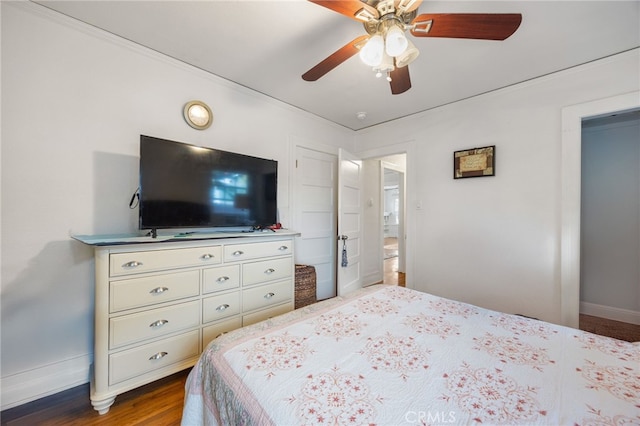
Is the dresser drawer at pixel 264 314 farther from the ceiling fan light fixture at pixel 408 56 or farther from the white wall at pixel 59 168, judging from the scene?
the ceiling fan light fixture at pixel 408 56

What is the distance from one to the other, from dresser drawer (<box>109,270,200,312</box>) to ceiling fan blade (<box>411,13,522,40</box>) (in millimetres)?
2040

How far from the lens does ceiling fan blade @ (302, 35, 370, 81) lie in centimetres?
142

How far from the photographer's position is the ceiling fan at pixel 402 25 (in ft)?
3.88

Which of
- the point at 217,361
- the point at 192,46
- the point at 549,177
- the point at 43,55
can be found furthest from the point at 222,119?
the point at 549,177

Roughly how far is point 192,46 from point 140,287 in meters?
1.84

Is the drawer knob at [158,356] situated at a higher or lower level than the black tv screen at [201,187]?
lower

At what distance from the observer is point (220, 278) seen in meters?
1.88

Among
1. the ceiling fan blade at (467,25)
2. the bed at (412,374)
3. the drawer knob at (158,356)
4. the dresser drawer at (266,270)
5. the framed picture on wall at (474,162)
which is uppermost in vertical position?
the ceiling fan blade at (467,25)

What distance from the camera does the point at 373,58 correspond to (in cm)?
132

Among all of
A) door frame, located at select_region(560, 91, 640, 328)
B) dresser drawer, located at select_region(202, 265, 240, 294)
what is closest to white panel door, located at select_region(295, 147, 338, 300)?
dresser drawer, located at select_region(202, 265, 240, 294)

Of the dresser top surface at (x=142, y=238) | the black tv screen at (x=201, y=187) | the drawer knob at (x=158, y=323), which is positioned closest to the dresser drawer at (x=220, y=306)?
the drawer knob at (x=158, y=323)

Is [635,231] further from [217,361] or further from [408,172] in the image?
[217,361]

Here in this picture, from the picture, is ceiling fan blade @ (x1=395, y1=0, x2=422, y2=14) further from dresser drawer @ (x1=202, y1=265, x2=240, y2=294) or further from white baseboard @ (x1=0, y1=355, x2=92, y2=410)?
white baseboard @ (x1=0, y1=355, x2=92, y2=410)

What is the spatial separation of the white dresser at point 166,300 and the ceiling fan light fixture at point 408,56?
1.58 m
